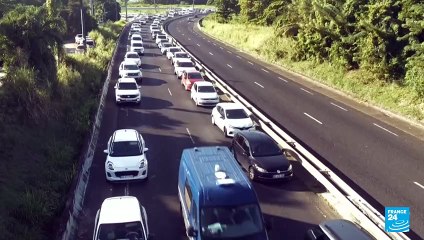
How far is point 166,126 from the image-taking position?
75.5 ft

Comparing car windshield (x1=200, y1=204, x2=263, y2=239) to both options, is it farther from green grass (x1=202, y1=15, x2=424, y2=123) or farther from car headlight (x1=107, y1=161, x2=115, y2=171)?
green grass (x1=202, y1=15, x2=424, y2=123)

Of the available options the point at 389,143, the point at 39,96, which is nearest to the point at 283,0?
the point at 389,143

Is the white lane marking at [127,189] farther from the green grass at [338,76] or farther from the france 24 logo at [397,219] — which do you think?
the green grass at [338,76]

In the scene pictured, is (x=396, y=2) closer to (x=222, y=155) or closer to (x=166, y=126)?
(x=166, y=126)

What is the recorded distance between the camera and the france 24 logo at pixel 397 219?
42.4 feet

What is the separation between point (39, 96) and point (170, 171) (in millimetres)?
9055

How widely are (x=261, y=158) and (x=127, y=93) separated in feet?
43.6

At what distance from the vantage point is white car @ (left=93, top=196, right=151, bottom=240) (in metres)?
11.2

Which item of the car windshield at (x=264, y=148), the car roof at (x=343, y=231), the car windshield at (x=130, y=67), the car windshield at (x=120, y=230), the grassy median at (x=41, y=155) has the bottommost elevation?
the grassy median at (x=41, y=155)

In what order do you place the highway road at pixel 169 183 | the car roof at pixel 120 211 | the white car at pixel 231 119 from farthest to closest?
the white car at pixel 231 119, the highway road at pixel 169 183, the car roof at pixel 120 211

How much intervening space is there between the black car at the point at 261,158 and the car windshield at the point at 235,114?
3.79 metres

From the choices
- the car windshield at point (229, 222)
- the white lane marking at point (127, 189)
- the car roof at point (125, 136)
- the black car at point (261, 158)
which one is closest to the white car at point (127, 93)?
the car roof at point (125, 136)

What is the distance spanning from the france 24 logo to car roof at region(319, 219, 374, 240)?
2.28 metres

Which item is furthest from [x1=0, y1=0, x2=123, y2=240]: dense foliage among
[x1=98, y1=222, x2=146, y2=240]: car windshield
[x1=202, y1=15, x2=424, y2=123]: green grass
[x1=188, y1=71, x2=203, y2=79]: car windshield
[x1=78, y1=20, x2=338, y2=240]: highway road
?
[x1=202, y1=15, x2=424, y2=123]: green grass
